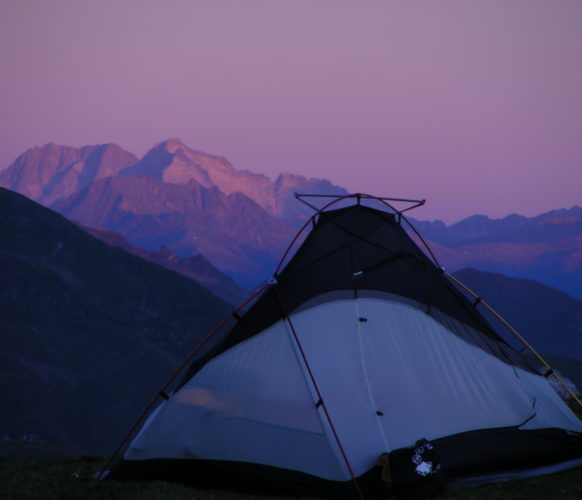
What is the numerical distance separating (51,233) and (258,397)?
499 feet

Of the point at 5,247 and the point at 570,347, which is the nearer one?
the point at 5,247

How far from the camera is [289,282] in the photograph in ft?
40.0

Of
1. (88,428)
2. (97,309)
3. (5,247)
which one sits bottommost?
(88,428)

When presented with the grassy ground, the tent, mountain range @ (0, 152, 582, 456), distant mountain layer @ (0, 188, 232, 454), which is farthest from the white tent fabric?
distant mountain layer @ (0, 188, 232, 454)

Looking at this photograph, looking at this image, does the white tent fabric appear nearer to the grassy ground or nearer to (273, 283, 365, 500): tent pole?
(273, 283, 365, 500): tent pole

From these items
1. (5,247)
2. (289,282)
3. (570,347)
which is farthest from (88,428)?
(570,347)

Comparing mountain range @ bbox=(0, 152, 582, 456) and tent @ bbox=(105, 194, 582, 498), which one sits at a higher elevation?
tent @ bbox=(105, 194, 582, 498)

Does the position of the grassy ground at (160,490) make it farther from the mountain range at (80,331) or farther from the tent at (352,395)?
the mountain range at (80,331)

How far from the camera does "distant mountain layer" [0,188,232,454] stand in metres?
102

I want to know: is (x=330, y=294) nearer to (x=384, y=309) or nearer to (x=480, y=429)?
(x=384, y=309)

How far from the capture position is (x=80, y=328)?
131 meters

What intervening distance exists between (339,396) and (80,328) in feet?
415

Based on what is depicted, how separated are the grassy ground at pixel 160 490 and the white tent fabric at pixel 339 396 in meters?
0.63

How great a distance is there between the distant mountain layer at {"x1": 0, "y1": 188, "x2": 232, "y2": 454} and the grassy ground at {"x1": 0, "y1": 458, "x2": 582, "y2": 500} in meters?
78.4
